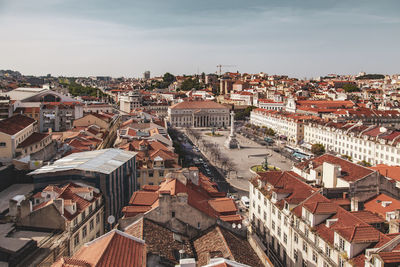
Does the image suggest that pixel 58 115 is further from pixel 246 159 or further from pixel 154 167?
pixel 154 167

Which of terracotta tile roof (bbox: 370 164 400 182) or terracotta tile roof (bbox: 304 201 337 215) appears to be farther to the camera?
terracotta tile roof (bbox: 370 164 400 182)

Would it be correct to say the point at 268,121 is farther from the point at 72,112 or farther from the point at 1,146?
the point at 1,146

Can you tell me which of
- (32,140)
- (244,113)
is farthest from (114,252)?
(244,113)

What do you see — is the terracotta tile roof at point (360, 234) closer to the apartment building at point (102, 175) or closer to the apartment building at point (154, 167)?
the apartment building at point (102, 175)

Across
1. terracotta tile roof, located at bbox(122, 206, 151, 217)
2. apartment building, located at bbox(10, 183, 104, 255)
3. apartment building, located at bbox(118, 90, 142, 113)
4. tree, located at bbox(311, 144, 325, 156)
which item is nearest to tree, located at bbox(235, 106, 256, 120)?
apartment building, located at bbox(118, 90, 142, 113)

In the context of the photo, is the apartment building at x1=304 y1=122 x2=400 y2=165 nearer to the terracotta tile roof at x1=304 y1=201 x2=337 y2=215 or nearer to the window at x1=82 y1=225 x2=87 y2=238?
the terracotta tile roof at x1=304 y1=201 x2=337 y2=215

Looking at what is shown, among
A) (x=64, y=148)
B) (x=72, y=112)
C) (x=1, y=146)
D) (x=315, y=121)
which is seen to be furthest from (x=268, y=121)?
(x=1, y=146)
